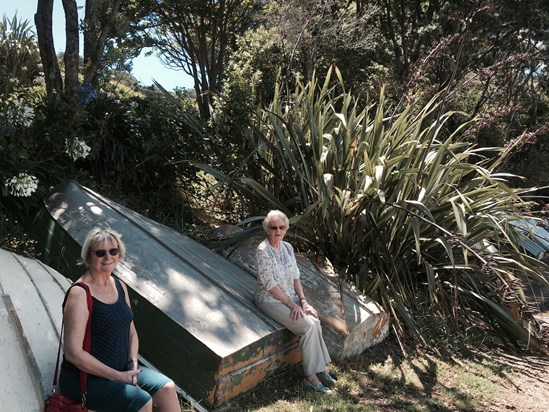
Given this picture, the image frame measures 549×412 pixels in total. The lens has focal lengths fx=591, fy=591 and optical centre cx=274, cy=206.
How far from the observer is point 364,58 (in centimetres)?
1551

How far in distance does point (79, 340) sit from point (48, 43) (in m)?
5.33

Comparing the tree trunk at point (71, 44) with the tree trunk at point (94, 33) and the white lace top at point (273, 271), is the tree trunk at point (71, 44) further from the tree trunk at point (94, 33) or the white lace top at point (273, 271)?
the white lace top at point (273, 271)

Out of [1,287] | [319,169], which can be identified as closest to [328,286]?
[319,169]

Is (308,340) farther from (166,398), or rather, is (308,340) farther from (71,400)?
(71,400)

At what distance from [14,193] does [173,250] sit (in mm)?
1612

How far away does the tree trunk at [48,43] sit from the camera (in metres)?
6.95

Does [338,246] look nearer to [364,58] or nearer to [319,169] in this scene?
[319,169]

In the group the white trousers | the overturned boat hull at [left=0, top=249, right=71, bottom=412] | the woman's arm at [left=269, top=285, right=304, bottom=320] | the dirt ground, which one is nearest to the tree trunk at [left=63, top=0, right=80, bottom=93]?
the overturned boat hull at [left=0, top=249, right=71, bottom=412]

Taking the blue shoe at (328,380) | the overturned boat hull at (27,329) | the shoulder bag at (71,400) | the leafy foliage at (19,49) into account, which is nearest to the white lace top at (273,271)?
the blue shoe at (328,380)

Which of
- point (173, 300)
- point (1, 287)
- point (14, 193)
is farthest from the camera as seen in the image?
point (14, 193)

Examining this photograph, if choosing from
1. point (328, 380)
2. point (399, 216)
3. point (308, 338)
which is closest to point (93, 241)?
point (308, 338)

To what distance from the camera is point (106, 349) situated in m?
2.95

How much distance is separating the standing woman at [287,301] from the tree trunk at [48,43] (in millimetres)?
3732

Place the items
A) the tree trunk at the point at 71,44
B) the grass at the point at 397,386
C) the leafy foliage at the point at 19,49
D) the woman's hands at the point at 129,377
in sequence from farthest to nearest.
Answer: the leafy foliage at the point at 19,49 < the tree trunk at the point at 71,44 < the grass at the point at 397,386 < the woman's hands at the point at 129,377
